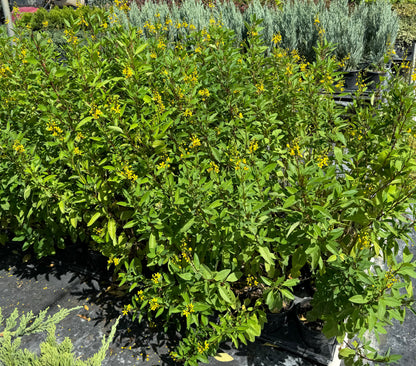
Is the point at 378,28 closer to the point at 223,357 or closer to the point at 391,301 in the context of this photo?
the point at 391,301

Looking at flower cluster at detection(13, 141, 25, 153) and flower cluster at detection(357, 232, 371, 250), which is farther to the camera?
flower cluster at detection(13, 141, 25, 153)

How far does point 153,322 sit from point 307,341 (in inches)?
40.2

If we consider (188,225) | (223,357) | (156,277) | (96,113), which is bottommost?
(223,357)

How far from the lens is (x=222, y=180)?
2043mm

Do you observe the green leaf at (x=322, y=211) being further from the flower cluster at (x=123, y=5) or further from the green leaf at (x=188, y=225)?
the flower cluster at (x=123, y=5)

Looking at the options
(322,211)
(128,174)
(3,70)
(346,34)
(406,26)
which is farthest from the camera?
(406,26)

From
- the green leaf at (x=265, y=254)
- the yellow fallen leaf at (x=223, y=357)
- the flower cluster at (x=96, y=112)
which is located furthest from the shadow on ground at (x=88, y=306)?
the flower cluster at (x=96, y=112)

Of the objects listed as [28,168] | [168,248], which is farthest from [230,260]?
[28,168]

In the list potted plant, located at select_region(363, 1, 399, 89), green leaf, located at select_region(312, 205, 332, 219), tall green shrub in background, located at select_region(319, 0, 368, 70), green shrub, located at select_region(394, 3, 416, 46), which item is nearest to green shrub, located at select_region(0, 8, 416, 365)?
green leaf, located at select_region(312, 205, 332, 219)

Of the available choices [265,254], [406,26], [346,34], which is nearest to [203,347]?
[265,254]

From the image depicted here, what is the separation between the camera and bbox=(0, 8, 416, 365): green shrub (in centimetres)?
183

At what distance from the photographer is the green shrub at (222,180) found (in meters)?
1.83

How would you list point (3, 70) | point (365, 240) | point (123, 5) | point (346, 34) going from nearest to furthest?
1. point (365, 240)
2. point (3, 70)
3. point (123, 5)
4. point (346, 34)

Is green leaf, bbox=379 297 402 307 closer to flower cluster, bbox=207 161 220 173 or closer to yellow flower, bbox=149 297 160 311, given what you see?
flower cluster, bbox=207 161 220 173
